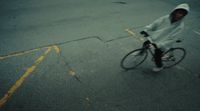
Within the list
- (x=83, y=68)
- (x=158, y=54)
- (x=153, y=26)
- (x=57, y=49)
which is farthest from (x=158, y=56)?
(x=57, y=49)

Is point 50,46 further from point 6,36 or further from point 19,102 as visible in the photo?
point 19,102

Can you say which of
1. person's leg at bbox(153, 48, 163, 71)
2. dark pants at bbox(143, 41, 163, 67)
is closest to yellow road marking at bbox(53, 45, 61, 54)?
dark pants at bbox(143, 41, 163, 67)

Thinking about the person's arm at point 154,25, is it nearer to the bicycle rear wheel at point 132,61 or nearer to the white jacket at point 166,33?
the white jacket at point 166,33

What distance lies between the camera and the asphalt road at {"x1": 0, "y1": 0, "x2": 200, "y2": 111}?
13.5ft

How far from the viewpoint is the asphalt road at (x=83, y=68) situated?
13.5 feet

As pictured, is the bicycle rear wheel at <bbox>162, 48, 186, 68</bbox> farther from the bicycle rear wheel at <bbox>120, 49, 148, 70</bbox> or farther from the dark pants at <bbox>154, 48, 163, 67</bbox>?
the bicycle rear wheel at <bbox>120, 49, 148, 70</bbox>

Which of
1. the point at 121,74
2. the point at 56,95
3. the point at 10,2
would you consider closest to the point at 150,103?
the point at 121,74

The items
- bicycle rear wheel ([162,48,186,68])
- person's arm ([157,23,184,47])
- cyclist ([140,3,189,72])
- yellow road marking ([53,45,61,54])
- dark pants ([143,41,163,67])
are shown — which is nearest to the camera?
cyclist ([140,3,189,72])

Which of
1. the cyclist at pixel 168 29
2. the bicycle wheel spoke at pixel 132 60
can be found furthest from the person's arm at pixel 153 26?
the bicycle wheel spoke at pixel 132 60

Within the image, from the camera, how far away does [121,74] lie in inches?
197

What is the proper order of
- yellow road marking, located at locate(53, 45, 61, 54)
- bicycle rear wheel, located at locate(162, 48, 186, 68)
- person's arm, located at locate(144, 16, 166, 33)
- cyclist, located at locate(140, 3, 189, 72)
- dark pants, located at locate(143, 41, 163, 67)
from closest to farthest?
cyclist, located at locate(140, 3, 189, 72), person's arm, located at locate(144, 16, 166, 33), dark pants, located at locate(143, 41, 163, 67), bicycle rear wheel, located at locate(162, 48, 186, 68), yellow road marking, located at locate(53, 45, 61, 54)

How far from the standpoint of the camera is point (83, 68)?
518 cm

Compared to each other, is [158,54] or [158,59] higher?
[158,54]

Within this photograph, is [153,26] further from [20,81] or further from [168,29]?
[20,81]
